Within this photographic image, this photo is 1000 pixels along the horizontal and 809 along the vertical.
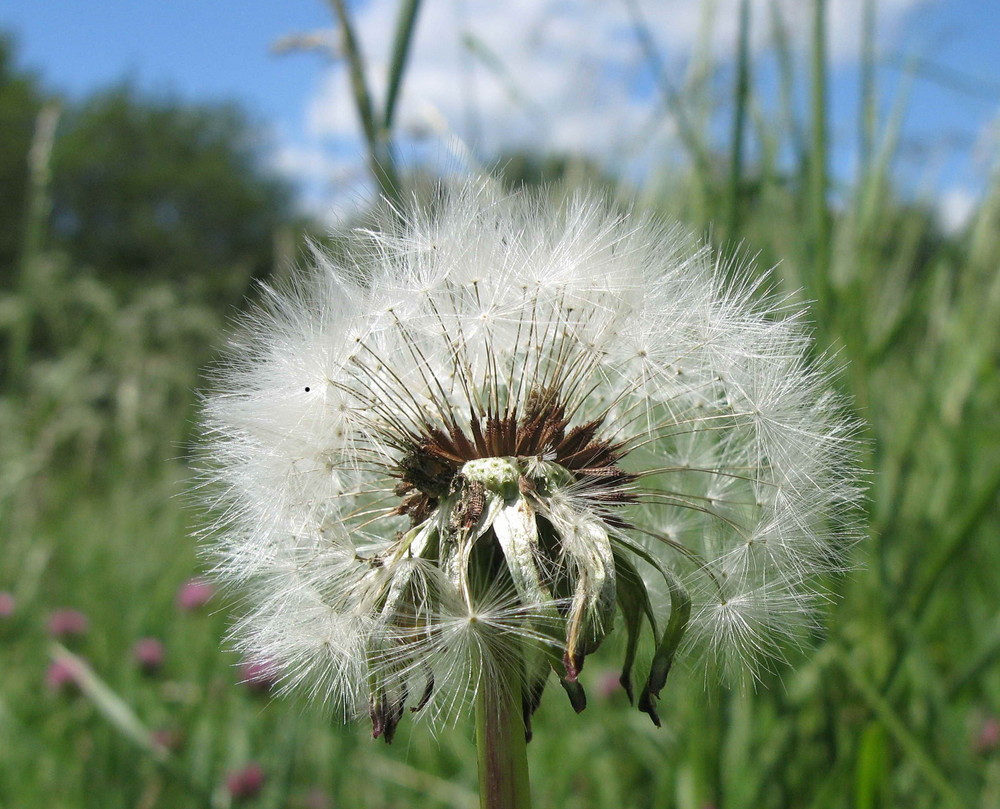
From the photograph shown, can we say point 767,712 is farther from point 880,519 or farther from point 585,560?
point 585,560

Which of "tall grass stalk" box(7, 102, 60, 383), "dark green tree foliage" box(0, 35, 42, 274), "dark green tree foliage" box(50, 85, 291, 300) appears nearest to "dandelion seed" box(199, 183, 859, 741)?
"tall grass stalk" box(7, 102, 60, 383)

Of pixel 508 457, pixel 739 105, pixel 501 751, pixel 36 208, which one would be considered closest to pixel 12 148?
pixel 36 208

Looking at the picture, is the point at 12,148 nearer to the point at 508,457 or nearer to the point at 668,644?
the point at 508,457

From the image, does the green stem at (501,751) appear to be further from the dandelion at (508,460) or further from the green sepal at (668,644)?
the green sepal at (668,644)

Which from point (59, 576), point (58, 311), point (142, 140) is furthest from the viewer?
point (142, 140)

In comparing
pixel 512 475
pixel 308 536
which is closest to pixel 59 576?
pixel 308 536

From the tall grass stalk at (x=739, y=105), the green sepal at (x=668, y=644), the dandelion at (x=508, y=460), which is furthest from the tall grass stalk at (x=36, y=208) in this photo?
the green sepal at (x=668, y=644)
